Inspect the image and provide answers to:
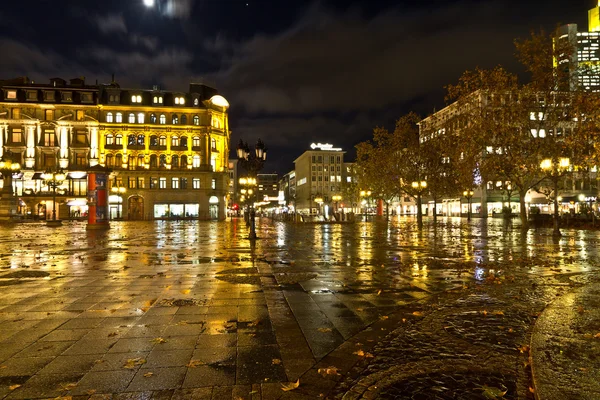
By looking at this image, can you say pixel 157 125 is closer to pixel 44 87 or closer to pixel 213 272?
pixel 44 87

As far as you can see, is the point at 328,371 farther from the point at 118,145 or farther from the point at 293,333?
the point at 118,145

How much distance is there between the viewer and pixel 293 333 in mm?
5574

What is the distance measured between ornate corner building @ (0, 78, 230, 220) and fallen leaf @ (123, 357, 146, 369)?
212ft

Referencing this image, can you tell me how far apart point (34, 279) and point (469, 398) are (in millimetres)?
10028

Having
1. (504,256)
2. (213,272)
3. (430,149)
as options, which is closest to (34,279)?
(213,272)

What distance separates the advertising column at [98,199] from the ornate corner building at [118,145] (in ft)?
102

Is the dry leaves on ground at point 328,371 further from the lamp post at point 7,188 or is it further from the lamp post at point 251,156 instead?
the lamp post at point 7,188

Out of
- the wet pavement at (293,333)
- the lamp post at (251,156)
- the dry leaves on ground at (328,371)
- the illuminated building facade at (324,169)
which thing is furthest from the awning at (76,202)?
the illuminated building facade at (324,169)

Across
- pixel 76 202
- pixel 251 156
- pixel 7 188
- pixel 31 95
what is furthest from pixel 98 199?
pixel 31 95

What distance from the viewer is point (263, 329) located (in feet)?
18.8

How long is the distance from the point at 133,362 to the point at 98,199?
33621 mm

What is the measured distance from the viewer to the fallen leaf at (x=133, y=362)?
438 centimetres

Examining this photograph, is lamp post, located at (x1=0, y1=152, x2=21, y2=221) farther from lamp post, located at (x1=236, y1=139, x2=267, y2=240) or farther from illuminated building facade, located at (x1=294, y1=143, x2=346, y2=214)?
illuminated building facade, located at (x1=294, y1=143, x2=346, y2=214)

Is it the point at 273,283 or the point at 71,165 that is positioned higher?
the point at 71,165
